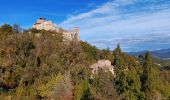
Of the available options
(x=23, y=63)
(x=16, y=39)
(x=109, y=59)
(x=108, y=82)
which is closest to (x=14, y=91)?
(x=23, y=63)

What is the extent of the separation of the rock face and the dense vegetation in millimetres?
1326

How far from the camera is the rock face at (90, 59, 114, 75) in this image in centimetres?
8781

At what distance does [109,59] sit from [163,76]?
2651cm

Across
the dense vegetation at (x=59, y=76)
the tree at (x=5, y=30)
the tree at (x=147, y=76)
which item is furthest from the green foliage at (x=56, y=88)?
the tree at (x=5, y=30)

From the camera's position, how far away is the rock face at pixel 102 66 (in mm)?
87812

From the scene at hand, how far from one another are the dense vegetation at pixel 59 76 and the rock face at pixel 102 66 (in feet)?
4.35

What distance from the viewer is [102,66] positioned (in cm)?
9006

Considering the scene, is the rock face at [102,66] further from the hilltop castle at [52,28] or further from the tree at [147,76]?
the hilltop castle at [52,28]

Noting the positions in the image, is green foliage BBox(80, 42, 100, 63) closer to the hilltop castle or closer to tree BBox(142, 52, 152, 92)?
the hilltop castle

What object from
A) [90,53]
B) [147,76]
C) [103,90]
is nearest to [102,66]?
[90,53]

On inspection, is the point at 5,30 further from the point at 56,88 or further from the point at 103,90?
the point at 103,90

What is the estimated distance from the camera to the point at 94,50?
101m

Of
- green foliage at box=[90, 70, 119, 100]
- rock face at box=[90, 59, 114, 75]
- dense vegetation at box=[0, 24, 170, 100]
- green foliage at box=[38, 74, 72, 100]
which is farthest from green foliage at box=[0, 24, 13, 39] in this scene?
green foliage at box=[90, 70, 119, 100]

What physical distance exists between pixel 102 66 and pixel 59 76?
14.9 metres
